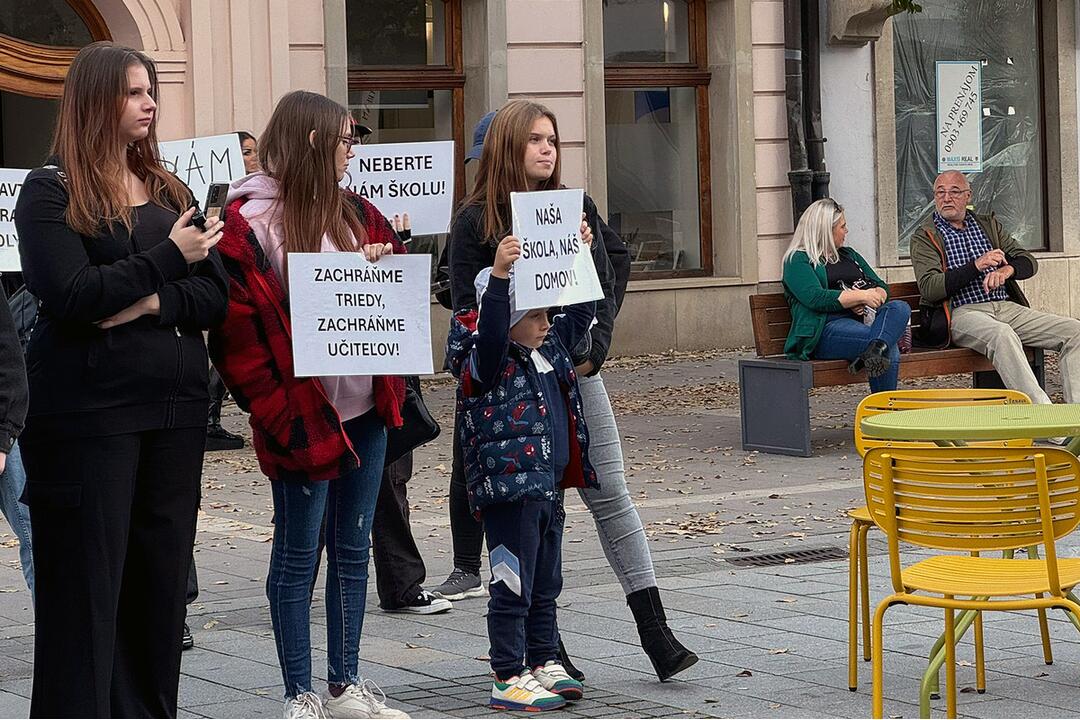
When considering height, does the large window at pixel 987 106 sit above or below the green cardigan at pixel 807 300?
above

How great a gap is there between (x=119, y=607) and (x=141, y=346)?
0.71 metres

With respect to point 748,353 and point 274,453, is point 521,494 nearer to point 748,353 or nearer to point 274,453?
point 274,453

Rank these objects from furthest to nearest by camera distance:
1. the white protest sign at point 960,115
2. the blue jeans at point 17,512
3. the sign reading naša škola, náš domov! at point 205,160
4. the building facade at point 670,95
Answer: the white protest sign at point 960,115 < the building facade at point 670,95 < the sign reading naša škola, náš domov! at point 205,160 < the blue jeans at point 17,512

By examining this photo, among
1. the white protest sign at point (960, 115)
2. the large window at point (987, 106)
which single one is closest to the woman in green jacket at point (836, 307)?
the large window at point (987, 106)

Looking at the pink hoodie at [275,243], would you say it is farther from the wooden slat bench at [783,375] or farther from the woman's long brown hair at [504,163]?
the wooden slat bench at [783,375]

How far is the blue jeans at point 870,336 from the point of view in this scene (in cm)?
1124

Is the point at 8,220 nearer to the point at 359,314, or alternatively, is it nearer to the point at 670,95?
the point at 359,314

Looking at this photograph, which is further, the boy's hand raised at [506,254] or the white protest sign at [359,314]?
the boy's hand raised at [506,254]

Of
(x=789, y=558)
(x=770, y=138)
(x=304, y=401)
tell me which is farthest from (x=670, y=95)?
(x=304, y=401)

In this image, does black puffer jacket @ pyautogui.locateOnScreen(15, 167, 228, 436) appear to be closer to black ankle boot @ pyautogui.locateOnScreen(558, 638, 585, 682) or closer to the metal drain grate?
black ankle boot @ pyautogui.locateOnScreen(558, 638, 585, 682)

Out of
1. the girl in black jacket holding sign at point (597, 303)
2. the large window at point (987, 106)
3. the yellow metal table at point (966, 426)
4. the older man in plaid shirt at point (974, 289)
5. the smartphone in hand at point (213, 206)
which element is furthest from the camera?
the large window at point (987, 106)

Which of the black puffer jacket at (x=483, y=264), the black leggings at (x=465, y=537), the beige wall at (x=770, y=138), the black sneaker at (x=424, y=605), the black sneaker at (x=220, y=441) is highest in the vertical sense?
the beige wall at (x=770, y=138)

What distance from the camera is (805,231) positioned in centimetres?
1131

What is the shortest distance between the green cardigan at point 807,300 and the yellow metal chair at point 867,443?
4.62 m
